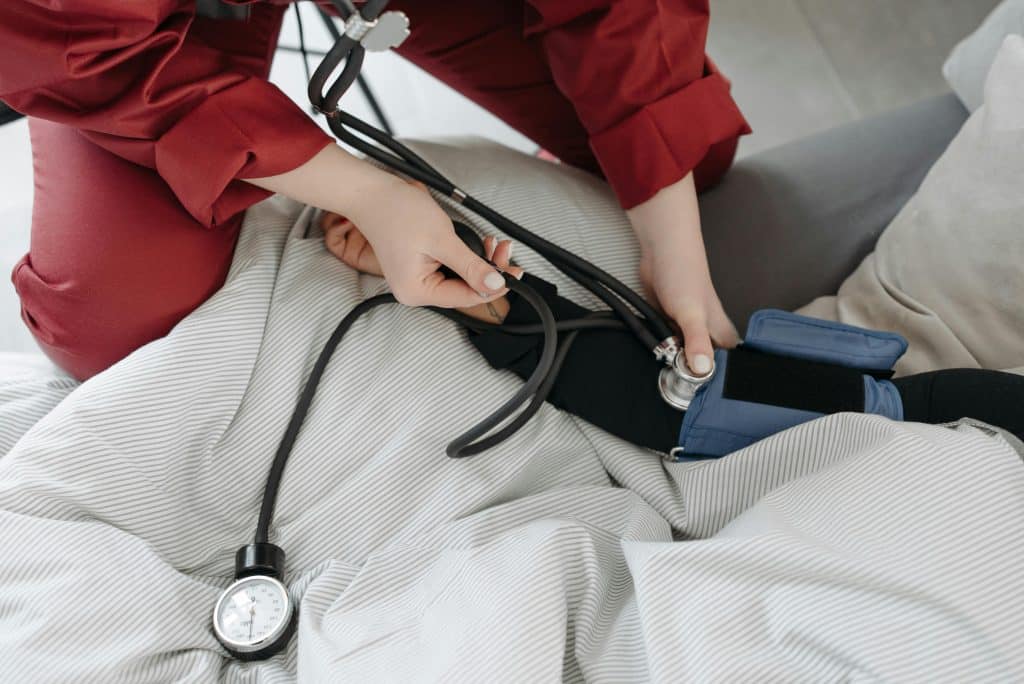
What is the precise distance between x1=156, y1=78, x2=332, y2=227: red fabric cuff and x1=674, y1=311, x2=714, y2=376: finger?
1.33ft

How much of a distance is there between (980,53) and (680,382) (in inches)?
24.0

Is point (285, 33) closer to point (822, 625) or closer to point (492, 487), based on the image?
point (492, 487)

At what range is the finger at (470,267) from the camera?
680 millimetres

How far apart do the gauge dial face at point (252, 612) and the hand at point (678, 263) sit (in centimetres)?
46

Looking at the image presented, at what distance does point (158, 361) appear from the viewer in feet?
2.36

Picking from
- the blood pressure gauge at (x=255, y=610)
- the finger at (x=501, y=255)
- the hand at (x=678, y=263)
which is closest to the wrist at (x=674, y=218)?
the hand at (x=678, y=263)

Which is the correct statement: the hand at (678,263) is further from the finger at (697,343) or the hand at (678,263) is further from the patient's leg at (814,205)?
the patient's leg at (814,205)

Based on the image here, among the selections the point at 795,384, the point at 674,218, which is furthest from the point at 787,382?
the point at 674,218

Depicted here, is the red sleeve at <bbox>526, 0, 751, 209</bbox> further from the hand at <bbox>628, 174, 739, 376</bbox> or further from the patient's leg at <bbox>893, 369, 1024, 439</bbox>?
the patient's leg at <bbox>893, 369, 1024, 439</bbox>

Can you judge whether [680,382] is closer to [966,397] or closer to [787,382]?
[787,382]

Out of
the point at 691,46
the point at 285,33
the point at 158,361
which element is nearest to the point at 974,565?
the point at 691,46

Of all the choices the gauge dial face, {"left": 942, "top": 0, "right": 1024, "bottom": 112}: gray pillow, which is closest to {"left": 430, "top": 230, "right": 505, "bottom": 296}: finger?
the gauge dial face

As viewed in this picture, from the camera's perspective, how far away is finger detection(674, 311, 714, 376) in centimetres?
72

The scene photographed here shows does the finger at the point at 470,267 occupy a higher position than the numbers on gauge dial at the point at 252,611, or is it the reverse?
the finger at the point at 470,267
